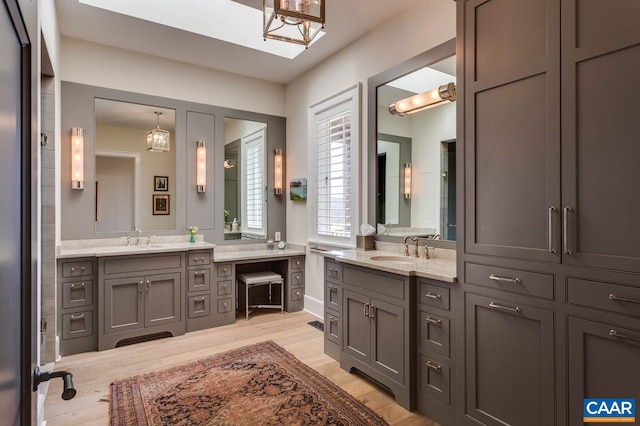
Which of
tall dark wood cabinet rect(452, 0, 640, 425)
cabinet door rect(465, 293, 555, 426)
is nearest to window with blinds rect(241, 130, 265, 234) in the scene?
tall dark wood cabinet rect(452, 0, 640, 425)

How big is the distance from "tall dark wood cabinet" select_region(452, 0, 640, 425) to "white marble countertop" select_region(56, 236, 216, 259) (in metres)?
2.93

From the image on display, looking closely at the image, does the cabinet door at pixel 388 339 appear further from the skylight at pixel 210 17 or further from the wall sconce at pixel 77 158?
the wall sconce at pixel 77 158

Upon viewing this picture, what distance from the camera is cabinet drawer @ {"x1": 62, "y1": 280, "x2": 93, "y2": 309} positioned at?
3.35 metres

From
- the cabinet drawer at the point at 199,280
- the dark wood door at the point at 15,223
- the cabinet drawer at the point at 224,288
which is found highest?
the dark wood door at the point at 15,223

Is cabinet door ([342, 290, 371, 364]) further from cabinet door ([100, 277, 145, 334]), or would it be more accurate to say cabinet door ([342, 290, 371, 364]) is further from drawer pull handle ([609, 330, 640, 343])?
cabinet door ([100, 277, 145, 334])

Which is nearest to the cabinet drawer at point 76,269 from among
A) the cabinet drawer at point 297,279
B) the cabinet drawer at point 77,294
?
the cabinet drawer at point 77,294

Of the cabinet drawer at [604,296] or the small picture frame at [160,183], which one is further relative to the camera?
the small picture frame at [160,183]

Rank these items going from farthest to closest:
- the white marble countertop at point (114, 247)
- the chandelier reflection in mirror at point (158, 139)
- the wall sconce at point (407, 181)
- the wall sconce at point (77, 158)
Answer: the chandelier reflection in mirror at point (158, 139) → the wall sconce at point (77, 158) → the white marble countertop at point (114, 247) → the wall sconce at point (407, 181)

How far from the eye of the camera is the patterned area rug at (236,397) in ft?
7.58

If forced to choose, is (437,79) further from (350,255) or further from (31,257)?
(31,257)

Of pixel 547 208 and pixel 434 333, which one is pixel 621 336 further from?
pixel 434 333

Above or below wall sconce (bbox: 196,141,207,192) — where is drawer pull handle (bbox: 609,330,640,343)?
below

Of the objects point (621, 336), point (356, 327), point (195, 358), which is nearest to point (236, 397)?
point (195, 358)

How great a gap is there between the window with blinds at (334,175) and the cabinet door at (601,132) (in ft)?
7.89
